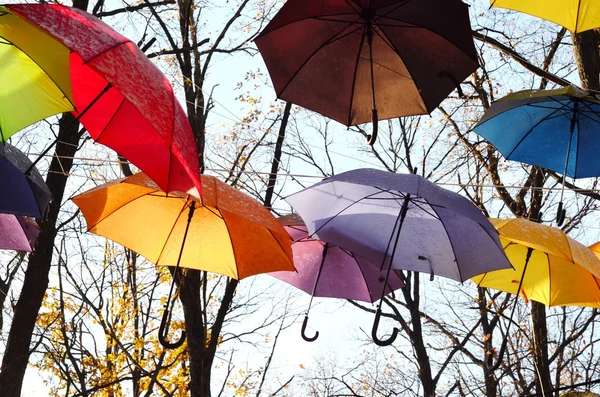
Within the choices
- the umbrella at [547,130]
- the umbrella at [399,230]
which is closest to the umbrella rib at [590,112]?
the umbrella at [547,130]

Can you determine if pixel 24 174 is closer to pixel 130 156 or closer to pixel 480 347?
pixel 130 156

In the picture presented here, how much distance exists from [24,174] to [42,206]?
275mm

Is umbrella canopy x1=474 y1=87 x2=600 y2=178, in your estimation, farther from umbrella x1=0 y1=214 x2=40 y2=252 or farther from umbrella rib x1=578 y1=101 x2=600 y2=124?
umbrella x1=0 y1=214 x2=40 y2=252

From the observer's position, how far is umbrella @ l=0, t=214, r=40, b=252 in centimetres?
643

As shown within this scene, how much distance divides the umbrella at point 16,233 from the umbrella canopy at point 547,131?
4.49 metres

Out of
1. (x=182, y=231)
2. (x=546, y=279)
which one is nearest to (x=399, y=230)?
(x=182, y=231)

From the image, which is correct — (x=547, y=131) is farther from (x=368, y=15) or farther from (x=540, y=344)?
(x=540, y=344)

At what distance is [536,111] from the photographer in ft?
24.2

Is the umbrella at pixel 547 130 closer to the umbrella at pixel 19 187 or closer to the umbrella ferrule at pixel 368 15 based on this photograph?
the umbrella ferrule at pixel 368 15

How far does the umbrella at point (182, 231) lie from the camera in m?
6.38

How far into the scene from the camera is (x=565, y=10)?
5.86m

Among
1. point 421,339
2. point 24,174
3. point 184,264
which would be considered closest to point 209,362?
point 184,264

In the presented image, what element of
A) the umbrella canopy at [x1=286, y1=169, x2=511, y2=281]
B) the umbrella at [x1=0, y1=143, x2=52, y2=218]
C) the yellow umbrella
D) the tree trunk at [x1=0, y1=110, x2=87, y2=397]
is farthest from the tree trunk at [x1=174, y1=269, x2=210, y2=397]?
the yellow umbrella

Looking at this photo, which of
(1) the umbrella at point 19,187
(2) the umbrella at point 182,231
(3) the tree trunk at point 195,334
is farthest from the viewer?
(3) the tree trunk at point 195,334
